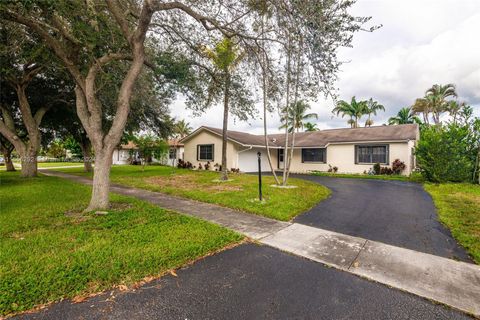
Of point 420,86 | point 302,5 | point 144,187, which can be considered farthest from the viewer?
point 420,86

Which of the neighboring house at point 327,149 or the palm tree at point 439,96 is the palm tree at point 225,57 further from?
the palm tree at point 439,96

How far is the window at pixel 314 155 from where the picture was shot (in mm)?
20266

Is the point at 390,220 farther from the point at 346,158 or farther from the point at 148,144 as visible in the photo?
the point at 148,144

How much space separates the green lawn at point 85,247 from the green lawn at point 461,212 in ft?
15.7

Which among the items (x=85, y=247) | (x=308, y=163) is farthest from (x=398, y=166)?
(x=85, y=247)

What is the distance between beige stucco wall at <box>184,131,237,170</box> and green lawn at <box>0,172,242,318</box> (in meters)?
12.6

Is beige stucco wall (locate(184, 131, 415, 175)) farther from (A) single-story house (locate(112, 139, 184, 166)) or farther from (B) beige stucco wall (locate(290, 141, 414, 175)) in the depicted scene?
(A) single-story house (locate(112, 139, 184, 166))

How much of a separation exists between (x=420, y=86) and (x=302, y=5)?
30399 millimetres

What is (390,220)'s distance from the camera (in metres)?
6.17

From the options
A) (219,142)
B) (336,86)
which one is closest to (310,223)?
(336,86)

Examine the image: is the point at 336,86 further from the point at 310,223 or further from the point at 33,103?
the point at 33,103

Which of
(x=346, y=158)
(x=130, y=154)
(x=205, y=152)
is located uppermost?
(x=130, y=154)

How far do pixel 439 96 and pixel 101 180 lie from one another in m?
36.4

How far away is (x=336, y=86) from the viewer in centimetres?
688
